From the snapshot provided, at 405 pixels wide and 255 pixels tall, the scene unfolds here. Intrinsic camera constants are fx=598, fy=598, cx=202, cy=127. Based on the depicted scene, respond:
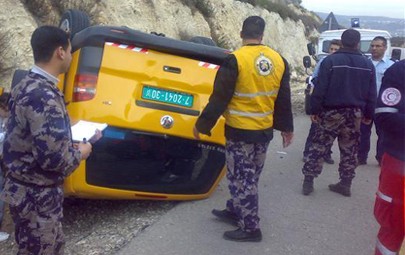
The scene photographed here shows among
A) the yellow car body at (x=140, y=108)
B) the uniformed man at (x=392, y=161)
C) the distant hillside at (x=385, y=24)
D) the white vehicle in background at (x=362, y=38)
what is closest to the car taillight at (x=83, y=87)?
the yellow car body at (x=140, y=108)

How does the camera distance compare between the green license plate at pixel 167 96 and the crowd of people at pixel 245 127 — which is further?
the green license plate at pixel 167 96

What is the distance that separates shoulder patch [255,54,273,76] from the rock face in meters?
6.11

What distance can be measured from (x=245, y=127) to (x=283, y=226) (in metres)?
1.22

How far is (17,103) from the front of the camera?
3.45 meters

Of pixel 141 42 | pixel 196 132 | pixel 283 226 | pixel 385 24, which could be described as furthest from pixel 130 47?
pixel 385 24

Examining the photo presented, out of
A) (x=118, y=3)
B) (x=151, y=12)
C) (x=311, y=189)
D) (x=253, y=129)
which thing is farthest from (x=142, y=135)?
(x=151, y=12)

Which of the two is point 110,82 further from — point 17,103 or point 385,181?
point 385,181

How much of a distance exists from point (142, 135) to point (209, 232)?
1.05m

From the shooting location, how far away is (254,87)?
491 cm

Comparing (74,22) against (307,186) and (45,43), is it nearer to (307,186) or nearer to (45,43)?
(45,43)

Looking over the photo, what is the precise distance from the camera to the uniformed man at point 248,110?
192 inches

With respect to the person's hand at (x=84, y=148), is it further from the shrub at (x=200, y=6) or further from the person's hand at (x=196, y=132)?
the shrub at (x=200, y=6)

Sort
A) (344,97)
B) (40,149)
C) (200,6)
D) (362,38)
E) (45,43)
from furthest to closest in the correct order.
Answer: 1. (200,6)
2. (362,38)
3. (344,97)
4. (45,43)
5. (40,149)

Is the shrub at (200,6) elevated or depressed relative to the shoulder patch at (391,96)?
depressed
